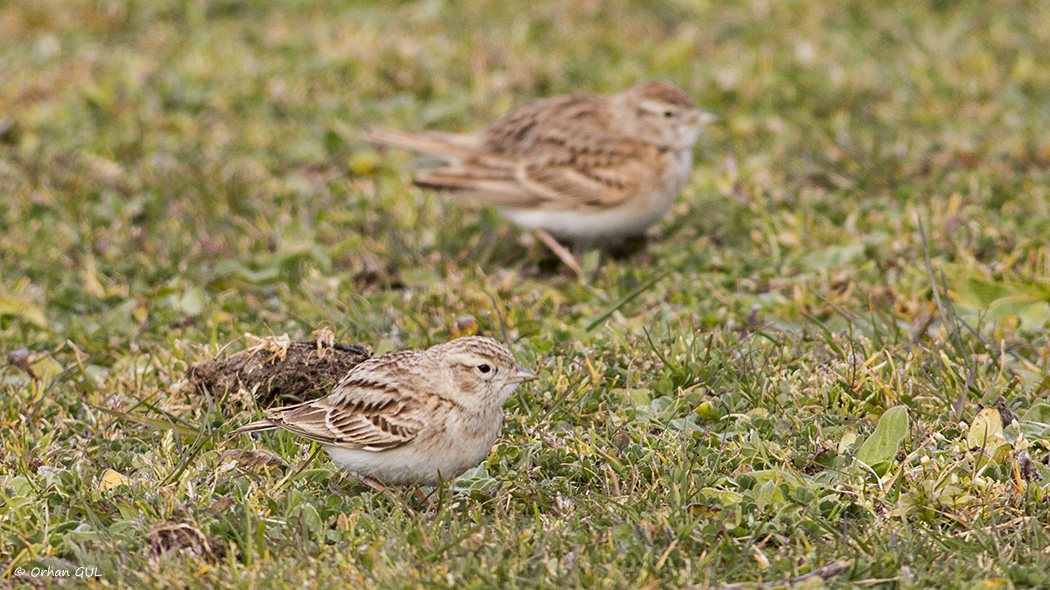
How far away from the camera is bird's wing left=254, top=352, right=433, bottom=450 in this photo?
16.5 ft

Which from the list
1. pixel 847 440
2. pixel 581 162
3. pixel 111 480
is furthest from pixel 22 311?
pixel 847 440

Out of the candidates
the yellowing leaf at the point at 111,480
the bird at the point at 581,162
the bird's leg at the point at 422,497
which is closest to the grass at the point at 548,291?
the yellowing leaf at the point at 111,480

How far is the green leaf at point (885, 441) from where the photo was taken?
505cm

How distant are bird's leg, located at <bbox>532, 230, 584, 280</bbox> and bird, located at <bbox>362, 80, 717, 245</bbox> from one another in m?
0.06

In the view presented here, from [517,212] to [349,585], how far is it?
172 inches

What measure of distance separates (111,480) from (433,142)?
14.6 feet

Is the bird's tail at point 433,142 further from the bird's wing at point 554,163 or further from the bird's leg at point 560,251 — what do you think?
the bird's leg at point 560,251

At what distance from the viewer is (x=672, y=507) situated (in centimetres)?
477

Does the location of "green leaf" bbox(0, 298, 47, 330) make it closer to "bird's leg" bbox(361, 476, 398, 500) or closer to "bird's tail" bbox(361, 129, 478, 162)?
"bird's tail" bbox(361, 129, 478, 162)

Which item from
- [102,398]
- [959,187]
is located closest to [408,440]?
[102,398]

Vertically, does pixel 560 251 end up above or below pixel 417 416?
below

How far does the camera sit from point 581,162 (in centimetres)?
845

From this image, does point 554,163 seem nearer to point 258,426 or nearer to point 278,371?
point 278,371

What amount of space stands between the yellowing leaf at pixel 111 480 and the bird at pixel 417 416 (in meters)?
0.52
